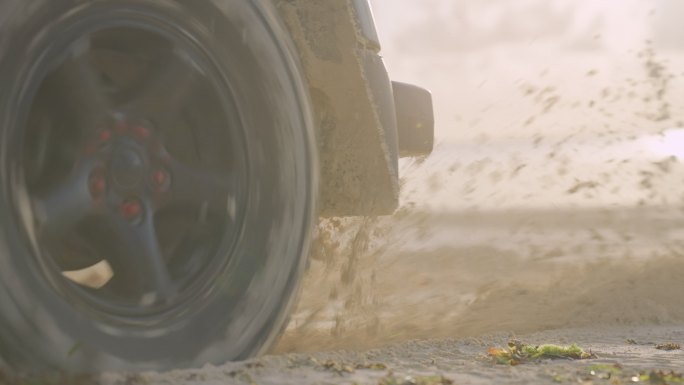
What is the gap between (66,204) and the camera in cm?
290

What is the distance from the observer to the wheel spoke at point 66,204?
2.86 meters

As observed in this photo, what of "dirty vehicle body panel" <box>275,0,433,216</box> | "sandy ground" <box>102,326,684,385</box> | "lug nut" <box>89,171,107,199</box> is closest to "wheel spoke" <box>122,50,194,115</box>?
"lug nut" <box>89,171,107,199</box>

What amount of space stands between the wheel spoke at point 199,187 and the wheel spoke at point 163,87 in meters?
0.17

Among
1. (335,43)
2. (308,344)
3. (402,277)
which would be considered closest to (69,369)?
(335,43)

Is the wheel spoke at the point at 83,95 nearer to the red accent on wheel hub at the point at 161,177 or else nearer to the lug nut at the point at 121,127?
the lug nut at the point at 121,127

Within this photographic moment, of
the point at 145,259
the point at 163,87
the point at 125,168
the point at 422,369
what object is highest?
the point at 163,87

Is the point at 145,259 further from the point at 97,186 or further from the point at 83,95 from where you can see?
the point at 83,95

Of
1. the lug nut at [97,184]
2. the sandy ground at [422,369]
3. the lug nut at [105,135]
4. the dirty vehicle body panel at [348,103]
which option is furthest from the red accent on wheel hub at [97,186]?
the dirty vehicle body panel at [348,103]

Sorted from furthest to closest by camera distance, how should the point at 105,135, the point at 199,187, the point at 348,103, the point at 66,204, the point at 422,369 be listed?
the point at 348,103 < the point at 422,369 < the point at 199,187 < the point at 105,135 < the point at 66,204

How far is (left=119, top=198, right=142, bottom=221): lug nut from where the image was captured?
3.00 metres

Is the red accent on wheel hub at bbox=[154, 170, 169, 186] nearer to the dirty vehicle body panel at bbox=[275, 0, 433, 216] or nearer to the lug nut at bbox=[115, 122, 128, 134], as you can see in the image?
the lug nut at bbox=[115, 122, 128, 134]

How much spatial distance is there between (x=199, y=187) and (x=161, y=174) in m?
0.13

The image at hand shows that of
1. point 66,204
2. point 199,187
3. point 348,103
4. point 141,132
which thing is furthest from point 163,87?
point 348,103

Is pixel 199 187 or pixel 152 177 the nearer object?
pixel 152 177
